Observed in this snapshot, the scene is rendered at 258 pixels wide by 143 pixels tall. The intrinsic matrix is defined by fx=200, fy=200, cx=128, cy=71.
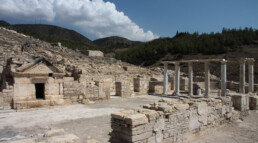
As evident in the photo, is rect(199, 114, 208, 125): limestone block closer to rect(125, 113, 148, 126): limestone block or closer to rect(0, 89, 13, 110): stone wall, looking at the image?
rect(125, 113, 148, 126): limestone block

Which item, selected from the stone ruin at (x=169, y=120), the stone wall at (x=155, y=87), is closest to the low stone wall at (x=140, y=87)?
the stone wall at (x=155, y=87)

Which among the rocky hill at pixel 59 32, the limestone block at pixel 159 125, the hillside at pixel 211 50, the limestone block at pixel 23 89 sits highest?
the rocky hill at pixel 59 32

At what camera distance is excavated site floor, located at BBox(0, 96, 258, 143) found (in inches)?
250

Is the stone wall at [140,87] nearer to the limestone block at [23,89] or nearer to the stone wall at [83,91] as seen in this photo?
the stone wall at [83,91]

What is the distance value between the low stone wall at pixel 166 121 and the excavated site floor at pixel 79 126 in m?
0.52

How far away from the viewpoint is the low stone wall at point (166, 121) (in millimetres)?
4965

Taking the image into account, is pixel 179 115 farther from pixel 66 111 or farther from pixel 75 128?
pixel 66 111

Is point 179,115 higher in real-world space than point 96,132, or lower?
higher

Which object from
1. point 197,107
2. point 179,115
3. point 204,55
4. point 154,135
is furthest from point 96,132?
point 204,55

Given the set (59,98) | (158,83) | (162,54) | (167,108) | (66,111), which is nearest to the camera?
(167,108)

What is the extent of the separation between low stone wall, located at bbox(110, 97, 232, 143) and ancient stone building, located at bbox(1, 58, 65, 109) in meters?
6.63

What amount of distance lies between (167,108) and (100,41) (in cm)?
12944

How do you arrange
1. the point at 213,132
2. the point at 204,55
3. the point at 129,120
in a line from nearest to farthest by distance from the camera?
the point at 129,120 → the point at 213,132 → the point at 204,55

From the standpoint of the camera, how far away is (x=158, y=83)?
2042cm
